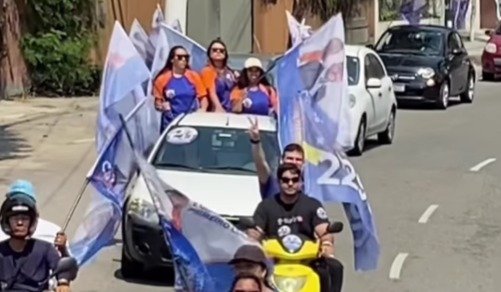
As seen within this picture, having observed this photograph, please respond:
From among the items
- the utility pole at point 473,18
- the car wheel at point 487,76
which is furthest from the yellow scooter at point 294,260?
the utility pole at point 473,18

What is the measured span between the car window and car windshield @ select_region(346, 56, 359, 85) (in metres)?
0.21

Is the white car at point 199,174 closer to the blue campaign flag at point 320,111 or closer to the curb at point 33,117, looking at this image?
the blue campaign flag at point 320,111

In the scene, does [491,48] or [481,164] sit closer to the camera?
[481,164]

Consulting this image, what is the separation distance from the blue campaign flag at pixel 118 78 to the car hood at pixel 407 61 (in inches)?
578

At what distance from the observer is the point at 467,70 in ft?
99.6

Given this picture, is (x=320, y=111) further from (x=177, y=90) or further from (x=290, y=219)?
(x=290, y=219)

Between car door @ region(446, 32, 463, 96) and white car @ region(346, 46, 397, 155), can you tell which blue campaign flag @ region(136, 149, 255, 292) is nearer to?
white car @ region(346, 46, 397, 155)

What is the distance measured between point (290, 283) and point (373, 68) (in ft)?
48.3

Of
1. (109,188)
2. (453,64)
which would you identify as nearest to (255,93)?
(109,188)

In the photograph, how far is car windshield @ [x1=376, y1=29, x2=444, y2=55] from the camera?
A: 1153 inches

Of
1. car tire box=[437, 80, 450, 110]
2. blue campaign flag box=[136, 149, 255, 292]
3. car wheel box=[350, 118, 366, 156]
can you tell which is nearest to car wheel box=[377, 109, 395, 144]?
car wheel box=[350, 118, 366, 156]

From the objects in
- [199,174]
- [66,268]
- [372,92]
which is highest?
[66,268]

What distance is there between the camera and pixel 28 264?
723cm

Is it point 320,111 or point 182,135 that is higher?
point 320,111
